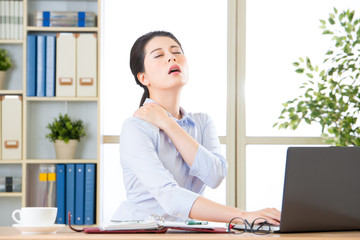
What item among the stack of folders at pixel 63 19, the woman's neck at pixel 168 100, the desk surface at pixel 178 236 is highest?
the stack of folders at pixel 63 19

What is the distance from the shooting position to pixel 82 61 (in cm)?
367

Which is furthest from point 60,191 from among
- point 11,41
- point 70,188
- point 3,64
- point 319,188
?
point 319,188

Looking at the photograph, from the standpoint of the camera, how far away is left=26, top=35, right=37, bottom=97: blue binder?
364 cm

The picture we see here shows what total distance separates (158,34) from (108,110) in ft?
6.46

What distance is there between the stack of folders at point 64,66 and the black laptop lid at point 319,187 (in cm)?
241

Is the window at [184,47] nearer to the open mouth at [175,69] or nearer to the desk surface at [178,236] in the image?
the open mouth at [175,69]

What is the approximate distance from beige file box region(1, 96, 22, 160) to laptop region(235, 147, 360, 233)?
8.32ft

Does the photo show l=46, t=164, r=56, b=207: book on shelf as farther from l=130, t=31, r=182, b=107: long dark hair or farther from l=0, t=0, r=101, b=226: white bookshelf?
l=130, t=31, r=182, b=107: long dark hair

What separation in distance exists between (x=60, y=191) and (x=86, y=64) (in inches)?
33.9

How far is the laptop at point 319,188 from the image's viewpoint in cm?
144

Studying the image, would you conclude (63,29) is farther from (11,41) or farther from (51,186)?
(51,186)

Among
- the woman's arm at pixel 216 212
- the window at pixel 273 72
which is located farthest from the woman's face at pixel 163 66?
the window at pixel 273 72

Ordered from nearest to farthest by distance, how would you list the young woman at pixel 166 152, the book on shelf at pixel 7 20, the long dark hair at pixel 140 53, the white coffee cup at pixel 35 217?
the white coffee cup at pixel 35 217 < the young woman at pixel 166 152 < the long dark hair at pixel 140 53 < the book on shelf at pixel 7 20

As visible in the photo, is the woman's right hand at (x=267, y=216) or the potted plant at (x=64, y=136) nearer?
the woman's right hand at (x=267, y=216)
